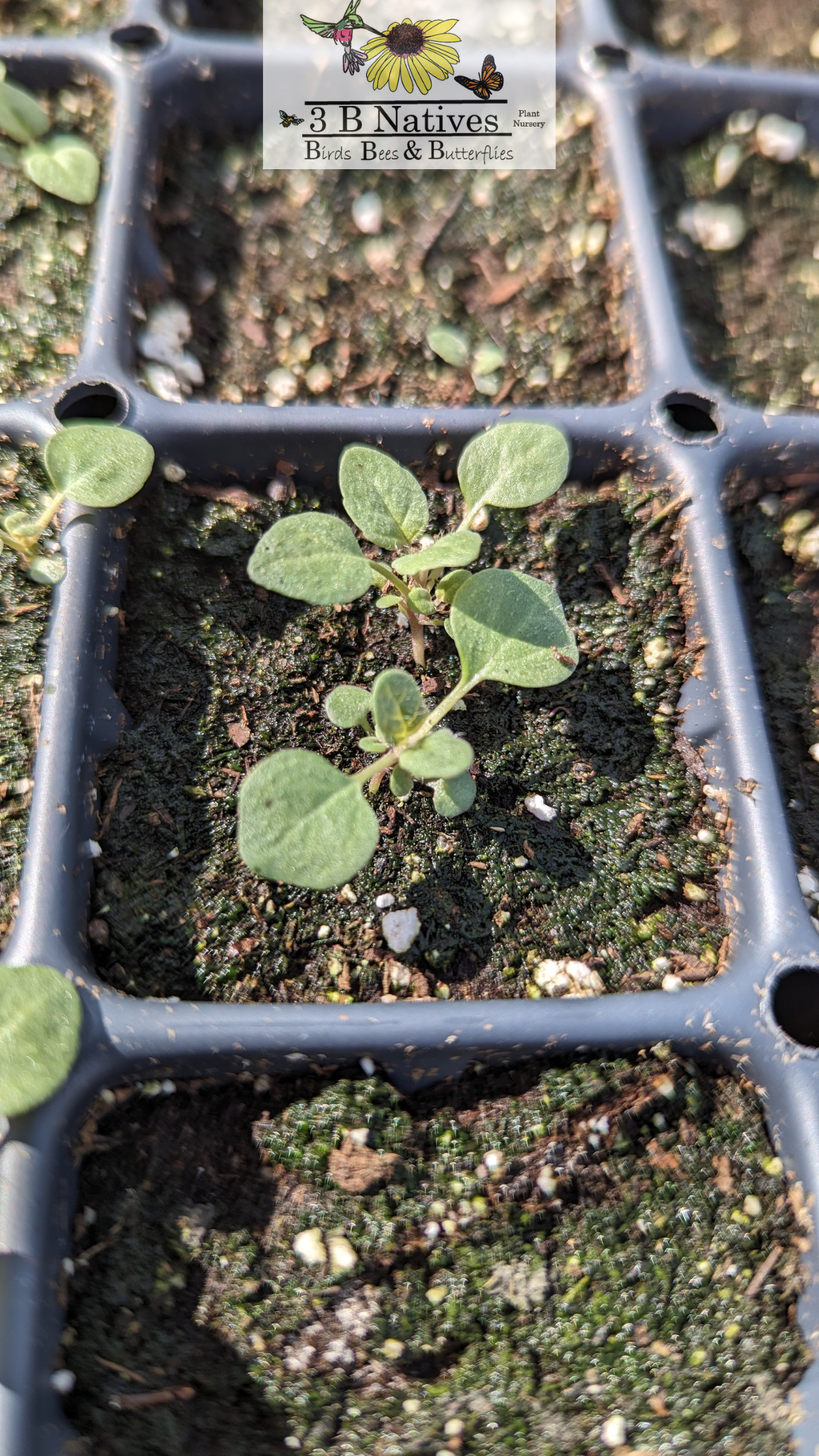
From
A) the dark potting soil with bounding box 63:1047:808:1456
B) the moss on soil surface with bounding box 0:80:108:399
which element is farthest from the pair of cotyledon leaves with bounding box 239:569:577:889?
the moss on soil surface with bounding box 0:80:108:399

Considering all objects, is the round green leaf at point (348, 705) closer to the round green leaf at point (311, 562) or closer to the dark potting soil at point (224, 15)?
the round green leaf at point (311, 562)

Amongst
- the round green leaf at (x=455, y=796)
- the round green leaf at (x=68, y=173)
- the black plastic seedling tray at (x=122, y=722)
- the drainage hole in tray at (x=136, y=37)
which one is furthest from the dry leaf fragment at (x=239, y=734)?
the drainage hole in tray at (x=136, y=37)

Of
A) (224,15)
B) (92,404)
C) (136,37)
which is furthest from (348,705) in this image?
(224,15)

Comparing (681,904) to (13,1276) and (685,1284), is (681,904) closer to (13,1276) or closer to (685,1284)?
(685,1284)

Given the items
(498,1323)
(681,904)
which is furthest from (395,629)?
(498,1323)

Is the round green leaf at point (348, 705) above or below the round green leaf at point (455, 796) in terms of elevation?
above

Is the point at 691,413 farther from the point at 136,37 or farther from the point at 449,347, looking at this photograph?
the point at 136,37
